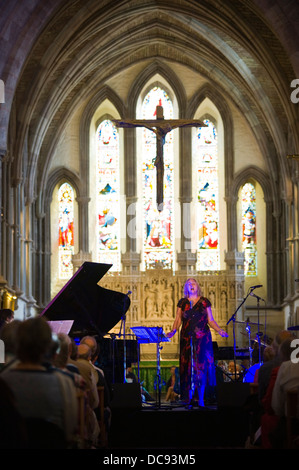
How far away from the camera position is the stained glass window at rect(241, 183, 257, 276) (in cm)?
2841

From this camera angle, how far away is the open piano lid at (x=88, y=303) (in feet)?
36.8

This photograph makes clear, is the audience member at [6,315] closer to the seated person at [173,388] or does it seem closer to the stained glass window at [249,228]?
the seated person at [173,388]

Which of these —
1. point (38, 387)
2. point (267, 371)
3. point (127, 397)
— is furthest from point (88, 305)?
point (38, 387)

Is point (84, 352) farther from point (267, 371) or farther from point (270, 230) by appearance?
point (270, 230)

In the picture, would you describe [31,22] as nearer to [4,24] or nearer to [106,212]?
[4,24]

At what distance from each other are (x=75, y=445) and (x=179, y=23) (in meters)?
23.3

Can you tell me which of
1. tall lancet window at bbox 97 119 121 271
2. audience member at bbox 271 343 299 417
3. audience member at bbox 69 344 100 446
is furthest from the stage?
tall lancet window at bbox 97 119 121 271

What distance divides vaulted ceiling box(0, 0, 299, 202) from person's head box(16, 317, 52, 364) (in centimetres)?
1427

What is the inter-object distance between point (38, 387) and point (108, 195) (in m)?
24.6

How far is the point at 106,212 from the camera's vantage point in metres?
28.5

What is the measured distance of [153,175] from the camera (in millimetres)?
28562

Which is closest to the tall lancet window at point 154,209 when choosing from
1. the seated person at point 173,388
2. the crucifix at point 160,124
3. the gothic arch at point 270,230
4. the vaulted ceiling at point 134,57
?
the vaulted ceiling at point 134,57

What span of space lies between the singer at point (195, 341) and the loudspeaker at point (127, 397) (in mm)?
1627
